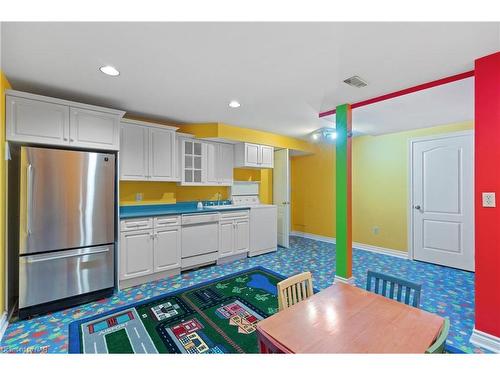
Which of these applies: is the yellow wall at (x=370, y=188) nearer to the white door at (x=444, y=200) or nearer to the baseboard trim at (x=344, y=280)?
the white door at (x=444, y=200)

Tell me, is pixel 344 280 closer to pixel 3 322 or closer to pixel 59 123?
pixel 3 322

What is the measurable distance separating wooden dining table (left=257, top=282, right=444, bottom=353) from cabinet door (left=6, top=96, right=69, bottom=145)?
9.15ft

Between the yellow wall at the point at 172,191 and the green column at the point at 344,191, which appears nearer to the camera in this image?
the green column at the point at 344,191

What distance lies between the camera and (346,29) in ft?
5.19

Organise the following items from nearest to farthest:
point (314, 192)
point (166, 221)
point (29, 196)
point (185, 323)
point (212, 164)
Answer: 1. point (185, 323)
2. point (29, 196)
3. point (166, 221)
4. point (212, 164)
5. point (314, 192)

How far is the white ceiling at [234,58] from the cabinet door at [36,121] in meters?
0.23

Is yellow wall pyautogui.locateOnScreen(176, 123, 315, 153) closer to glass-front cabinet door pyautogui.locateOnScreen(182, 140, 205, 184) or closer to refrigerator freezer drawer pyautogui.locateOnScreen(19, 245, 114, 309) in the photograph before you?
glass-front cabinet door pyautogui.locateOnScreen(182, 140, 205, 184)

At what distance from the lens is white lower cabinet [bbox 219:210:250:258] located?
12.9 ft

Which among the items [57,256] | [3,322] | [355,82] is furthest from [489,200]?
[3,322]

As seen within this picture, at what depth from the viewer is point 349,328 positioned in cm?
108

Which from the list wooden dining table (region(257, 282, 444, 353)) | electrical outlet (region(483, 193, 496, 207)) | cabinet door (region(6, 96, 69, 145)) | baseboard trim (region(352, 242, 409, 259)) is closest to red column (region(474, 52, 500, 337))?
electrical outlet (region(483, 193, 496, 207))

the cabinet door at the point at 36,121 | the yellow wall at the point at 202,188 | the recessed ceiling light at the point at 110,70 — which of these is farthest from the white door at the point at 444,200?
the cabinet door at the point at 36,121

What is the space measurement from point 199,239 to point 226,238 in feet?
1.65

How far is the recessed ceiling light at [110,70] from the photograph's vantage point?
2.09 meters
